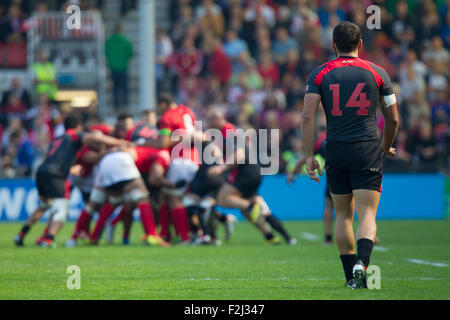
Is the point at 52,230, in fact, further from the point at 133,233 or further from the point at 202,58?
the point at 202,58

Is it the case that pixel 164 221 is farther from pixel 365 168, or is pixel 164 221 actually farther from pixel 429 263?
pixel 365 168

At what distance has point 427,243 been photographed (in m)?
14.3

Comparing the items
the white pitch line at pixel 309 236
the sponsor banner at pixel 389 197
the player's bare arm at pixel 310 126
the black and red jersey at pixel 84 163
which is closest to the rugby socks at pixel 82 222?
the black and red jersey at pixel 84 163

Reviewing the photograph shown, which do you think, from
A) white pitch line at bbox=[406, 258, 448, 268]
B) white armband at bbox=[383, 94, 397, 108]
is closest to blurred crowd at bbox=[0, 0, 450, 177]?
white pitch line at bbox=[406, 258, 448, 268]

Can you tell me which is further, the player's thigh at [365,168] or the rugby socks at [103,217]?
the rugby socks at [103,217]

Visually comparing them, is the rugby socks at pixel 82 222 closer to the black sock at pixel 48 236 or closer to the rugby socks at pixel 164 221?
the black sock at pixel 48 236

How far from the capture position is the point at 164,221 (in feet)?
47.7

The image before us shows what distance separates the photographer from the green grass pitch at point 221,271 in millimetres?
7453

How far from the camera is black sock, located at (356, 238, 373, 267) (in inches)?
295

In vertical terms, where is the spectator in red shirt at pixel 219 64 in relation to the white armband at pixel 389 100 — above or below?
above
